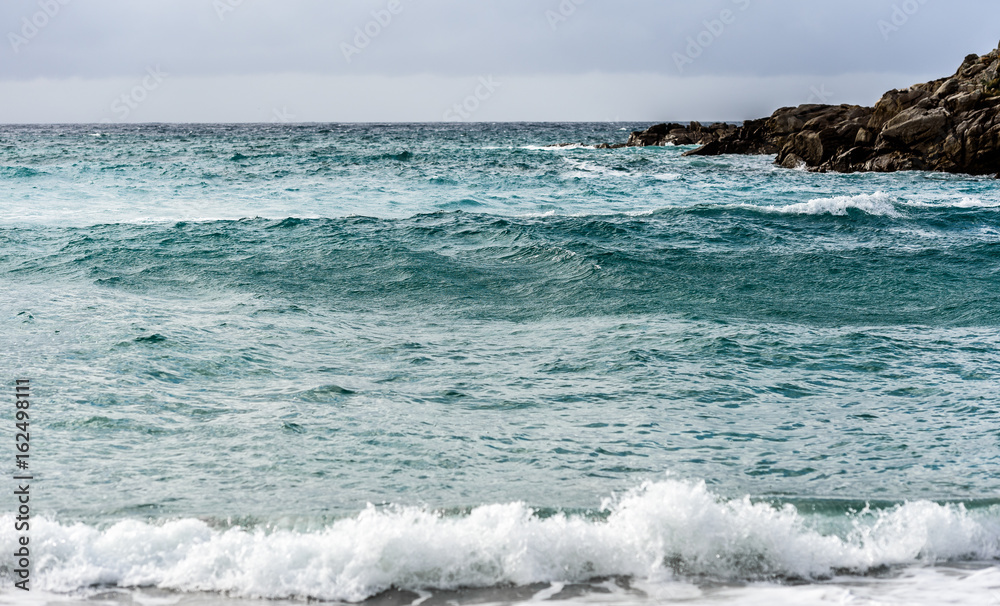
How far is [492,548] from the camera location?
3.98 meters

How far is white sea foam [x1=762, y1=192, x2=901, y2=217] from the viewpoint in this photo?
1708 centimetres

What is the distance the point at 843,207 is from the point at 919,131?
60.8ft

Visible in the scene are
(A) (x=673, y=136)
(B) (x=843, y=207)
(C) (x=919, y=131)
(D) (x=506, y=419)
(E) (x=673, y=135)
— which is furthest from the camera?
(E) (x=673, y=135)

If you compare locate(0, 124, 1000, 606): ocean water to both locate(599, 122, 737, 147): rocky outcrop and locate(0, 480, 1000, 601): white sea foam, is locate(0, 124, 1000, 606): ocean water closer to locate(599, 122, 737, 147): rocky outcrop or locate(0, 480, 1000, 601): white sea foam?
locate(0, 480, 1000, 601): white sea foam

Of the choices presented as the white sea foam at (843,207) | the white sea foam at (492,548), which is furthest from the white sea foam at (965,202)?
the white sea foam at (492,548)

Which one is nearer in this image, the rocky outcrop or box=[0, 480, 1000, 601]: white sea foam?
box=[0, 480, 1000, 601]: white sea foam

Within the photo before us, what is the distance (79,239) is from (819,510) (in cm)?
1405

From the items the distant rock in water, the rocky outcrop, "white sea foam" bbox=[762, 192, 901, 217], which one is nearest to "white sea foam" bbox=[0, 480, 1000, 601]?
"white sea foam" bbox=[762, 192, 901, 217]

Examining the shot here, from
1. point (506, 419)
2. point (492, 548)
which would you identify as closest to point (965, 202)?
point (506, 419)

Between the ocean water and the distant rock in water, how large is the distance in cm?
1955

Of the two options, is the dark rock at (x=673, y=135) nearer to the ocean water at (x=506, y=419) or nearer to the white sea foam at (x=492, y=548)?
the ocean water at (x=506, y=419)

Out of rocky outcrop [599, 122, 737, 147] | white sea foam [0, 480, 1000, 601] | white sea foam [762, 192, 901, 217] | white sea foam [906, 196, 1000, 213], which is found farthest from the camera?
rocky outcrop [599, 122, 737, 147]

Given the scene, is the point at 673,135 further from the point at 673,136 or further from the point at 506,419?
the point at 506,419

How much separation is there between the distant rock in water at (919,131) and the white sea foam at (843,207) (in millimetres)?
15215
